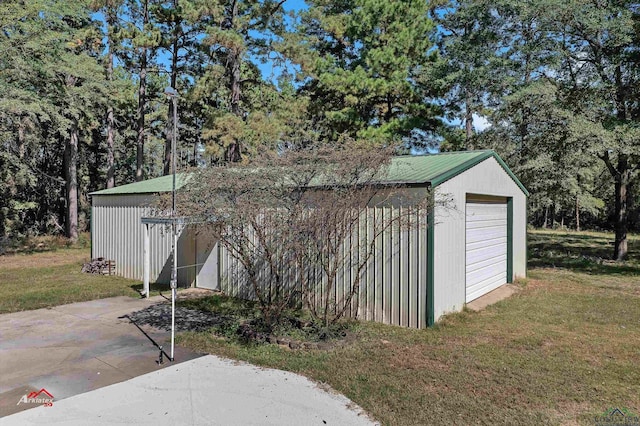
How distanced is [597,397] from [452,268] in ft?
10.3

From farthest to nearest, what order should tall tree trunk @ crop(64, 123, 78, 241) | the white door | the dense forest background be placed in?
1. tall tree trunk @ crop(64, 123, 78, 241)
2. the dense forest background
3. the white door

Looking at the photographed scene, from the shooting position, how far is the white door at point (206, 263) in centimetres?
938

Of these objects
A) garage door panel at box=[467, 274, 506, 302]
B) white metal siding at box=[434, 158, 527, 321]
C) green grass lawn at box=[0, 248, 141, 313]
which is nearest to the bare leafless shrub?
white metal siding at box=[434, 158, 527, 321]

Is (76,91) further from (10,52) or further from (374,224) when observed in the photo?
(374,224)

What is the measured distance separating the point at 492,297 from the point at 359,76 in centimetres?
1149

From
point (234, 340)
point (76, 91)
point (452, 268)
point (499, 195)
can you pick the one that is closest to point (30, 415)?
point (234, 340)

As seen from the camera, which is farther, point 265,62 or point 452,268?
point 265,62

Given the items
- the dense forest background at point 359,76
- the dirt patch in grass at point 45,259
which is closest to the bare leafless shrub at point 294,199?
the dense forest background at point 359,76

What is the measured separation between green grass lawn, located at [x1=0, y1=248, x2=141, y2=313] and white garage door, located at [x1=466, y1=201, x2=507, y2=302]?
7.30 metres

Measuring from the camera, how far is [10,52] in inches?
556

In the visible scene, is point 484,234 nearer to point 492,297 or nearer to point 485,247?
point 485,247

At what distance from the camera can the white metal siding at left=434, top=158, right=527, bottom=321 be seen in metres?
6.64

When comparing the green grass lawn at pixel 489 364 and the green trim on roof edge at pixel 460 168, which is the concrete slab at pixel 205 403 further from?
the green trim on roof edge at pixel 460 168

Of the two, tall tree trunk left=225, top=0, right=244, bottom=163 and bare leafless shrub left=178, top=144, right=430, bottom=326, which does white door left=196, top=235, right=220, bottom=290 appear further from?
Answer: tall tree trunk left=225, top=0, right=244, bottom=163
